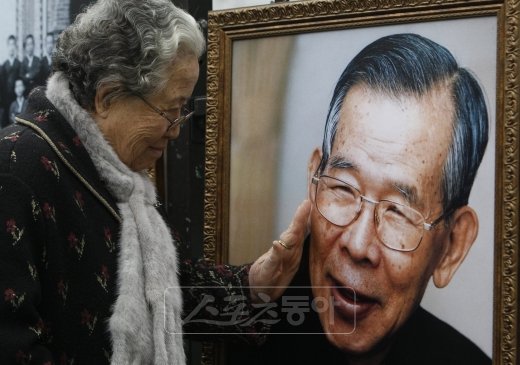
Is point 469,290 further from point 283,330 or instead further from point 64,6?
point 64,6

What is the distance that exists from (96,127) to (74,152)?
0.24ft

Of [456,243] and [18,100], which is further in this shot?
[18,100]

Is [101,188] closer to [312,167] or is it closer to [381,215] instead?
[312,167]

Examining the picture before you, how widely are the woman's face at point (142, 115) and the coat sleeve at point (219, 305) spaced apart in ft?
1.16

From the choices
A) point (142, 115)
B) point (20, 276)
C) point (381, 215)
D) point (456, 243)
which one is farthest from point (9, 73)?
point (456, 243)

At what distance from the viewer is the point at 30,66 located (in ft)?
8.14

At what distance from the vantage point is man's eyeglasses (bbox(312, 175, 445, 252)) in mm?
1619

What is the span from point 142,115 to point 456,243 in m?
0.70

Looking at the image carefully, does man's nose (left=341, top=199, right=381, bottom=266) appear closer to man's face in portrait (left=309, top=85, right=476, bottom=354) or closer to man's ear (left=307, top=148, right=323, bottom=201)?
man's face in portrait (left=309, top=85, right=476, bottom=354)

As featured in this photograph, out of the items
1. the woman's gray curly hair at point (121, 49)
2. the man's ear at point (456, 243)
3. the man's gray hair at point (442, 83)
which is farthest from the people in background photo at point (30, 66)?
the man's ear at point (456, 243)

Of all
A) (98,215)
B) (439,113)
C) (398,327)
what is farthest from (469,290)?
(98,215)

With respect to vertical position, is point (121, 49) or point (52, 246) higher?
point (121, 49)

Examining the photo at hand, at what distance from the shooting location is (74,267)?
150 cm

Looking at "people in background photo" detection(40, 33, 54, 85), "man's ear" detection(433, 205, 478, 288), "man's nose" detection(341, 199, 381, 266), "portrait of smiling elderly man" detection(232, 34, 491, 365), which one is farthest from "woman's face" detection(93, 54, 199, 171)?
"people in background photo" detection(40, 33, 54, 85)
